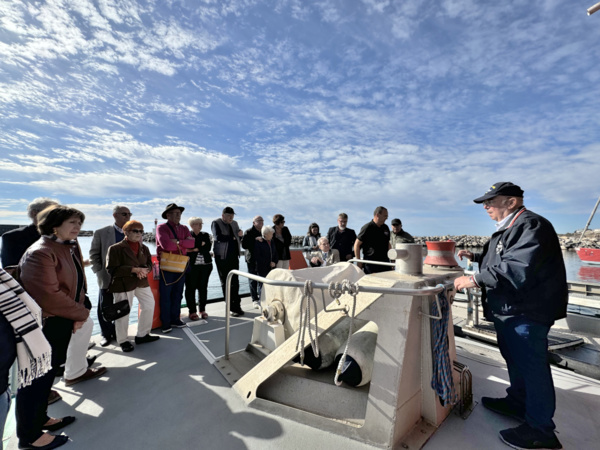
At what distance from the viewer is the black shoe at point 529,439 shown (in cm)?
187

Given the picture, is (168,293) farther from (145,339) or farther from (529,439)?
(529,439)

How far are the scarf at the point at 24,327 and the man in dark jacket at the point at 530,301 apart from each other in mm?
2649

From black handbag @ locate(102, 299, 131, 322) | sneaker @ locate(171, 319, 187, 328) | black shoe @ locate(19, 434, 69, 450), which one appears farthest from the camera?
sneaker @ locate(171, 319, 187, 328)

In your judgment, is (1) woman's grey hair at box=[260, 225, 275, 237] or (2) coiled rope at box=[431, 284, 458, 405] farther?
(1) woman's grey hair at box=[260, 225, 275, 237]

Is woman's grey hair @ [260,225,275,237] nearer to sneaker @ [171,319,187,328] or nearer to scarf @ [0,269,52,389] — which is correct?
sneaker @ [171,319,187,328]

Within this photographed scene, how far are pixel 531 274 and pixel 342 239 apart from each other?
4.31 m

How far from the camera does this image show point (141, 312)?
383 centimetres

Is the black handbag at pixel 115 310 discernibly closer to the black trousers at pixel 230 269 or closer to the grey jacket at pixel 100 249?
the grey jacket at pixel 100 249

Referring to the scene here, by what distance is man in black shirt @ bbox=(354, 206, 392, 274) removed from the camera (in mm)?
4980

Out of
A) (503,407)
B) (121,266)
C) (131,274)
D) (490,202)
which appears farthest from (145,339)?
(490,202)

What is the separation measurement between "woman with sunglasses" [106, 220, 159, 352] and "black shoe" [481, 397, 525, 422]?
12.6 feet

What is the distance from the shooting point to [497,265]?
1925mm

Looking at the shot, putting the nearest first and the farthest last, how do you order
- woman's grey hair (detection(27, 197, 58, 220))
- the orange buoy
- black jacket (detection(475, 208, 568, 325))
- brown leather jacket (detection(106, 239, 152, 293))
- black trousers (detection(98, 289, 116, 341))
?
black jacket (detection(475, 208, 568, 325)), the orange buoy, woman's grey hair (detection(27, 197, 58, 220)), brown leather jacket (detection(106, 239, 152, 293)), black trousers (detection(98, 289, 116, 341))

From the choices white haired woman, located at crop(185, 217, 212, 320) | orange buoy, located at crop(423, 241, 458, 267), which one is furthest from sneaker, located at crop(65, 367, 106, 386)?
orange buoy, located at crop(423, 241, 458, 267)
